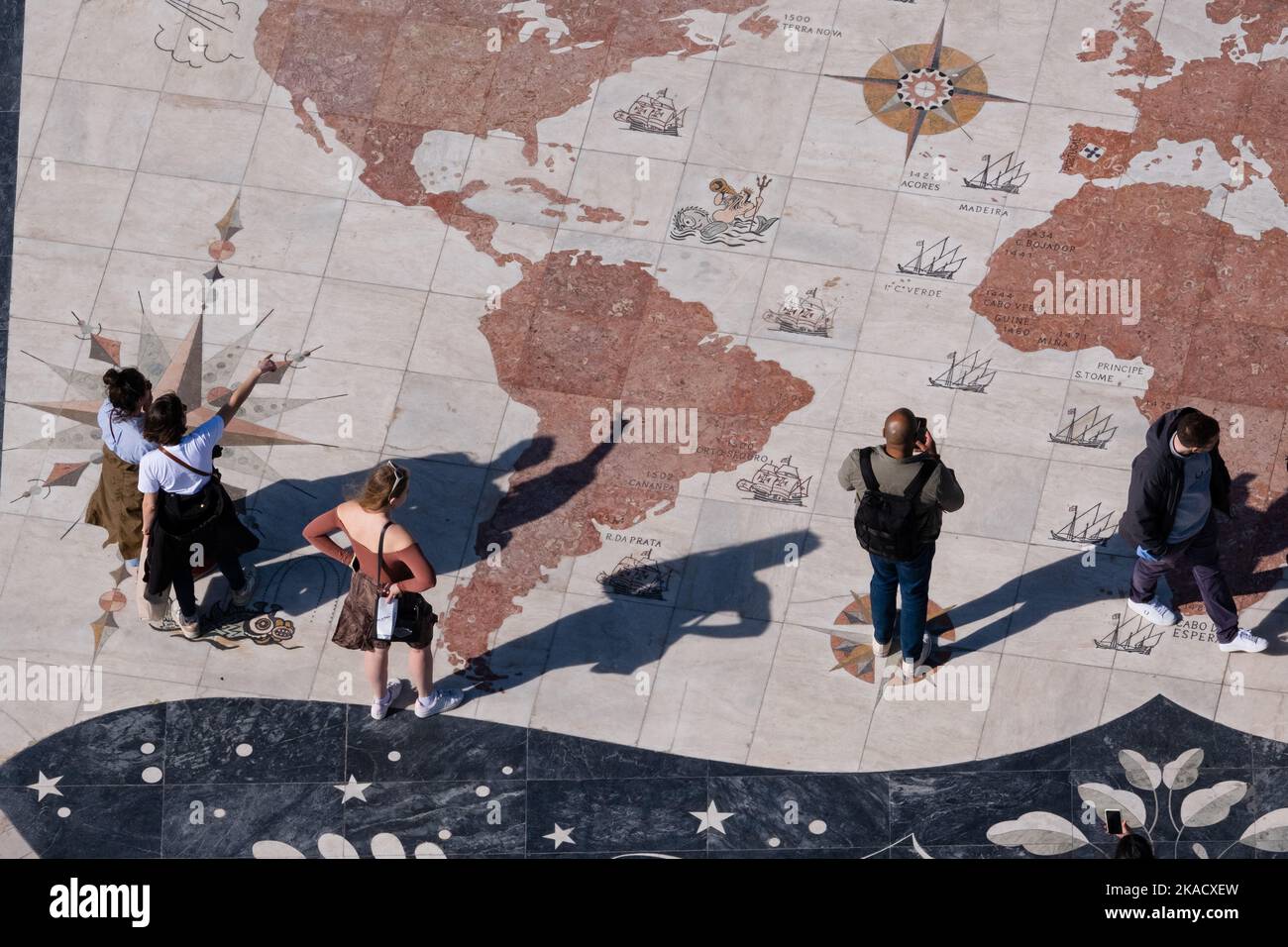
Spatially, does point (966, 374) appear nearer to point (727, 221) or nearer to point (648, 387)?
point (727, 221)

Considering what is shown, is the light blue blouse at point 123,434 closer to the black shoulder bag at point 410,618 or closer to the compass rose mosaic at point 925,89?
the black shoulder bag at point 410,618

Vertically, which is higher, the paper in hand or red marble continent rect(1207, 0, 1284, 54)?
red marble continent rect(1207, 0, 1284, 54)

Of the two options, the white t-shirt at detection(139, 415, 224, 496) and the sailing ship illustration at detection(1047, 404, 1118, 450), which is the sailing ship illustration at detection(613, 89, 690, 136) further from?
the white t-shirt at detection(139, 415, 224, 496)

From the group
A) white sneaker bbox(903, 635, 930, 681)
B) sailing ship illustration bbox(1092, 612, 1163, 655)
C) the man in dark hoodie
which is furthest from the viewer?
sailing ship illustration bbox(1092, 612, 1163, 655)

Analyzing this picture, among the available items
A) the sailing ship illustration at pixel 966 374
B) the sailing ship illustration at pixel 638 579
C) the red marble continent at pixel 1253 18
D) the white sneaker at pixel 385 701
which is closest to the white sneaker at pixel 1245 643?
the sailing ship illustration at pixel 966 374

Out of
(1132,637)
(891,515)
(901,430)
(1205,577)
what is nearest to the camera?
(901,430)

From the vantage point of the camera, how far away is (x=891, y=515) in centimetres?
1105

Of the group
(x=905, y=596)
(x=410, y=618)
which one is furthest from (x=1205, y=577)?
(x=410, y=618)

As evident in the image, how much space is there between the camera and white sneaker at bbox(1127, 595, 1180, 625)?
13352 mm

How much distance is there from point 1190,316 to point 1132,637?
13.2 ft

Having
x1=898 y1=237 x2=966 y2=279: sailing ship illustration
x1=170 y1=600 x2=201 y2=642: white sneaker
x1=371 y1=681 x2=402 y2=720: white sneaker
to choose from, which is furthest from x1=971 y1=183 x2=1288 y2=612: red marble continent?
x1=170 y1=600 x2=201 y2=642: white sneaker

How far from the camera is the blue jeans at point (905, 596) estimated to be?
11.9 meters

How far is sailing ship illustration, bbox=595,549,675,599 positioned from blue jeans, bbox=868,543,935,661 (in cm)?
248
